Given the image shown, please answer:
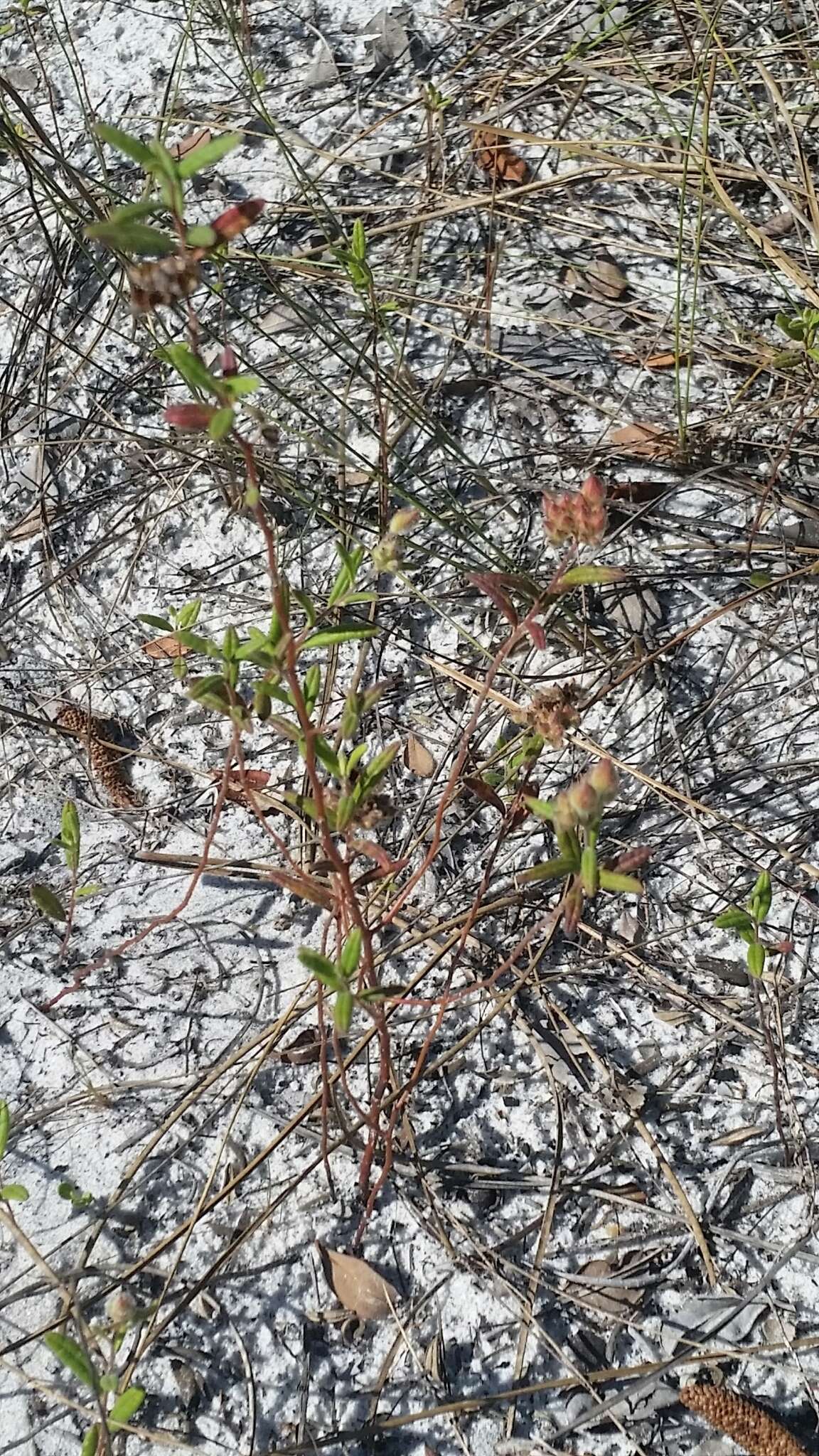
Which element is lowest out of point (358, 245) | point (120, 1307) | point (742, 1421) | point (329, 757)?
point (742, 1421)

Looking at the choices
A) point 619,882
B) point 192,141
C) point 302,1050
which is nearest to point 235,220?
point 619,882

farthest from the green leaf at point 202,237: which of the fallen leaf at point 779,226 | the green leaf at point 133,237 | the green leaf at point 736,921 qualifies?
the fallen leaf at point 779,226

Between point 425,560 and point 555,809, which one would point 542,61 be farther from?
point 555,809

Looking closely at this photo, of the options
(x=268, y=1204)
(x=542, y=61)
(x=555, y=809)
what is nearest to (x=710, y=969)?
(x=555, y=809)

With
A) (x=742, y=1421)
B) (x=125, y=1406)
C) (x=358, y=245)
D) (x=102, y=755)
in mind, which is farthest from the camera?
(x=102, y=755)

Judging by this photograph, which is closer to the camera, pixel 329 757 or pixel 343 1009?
pixel 343 1009

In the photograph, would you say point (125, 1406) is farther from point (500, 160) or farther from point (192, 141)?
point (192, 141)

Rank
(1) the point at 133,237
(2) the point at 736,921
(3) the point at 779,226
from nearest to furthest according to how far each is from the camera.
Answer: (1) the point at 133,237 < (2) the point at 736,921 < (3) the point at 779,226
